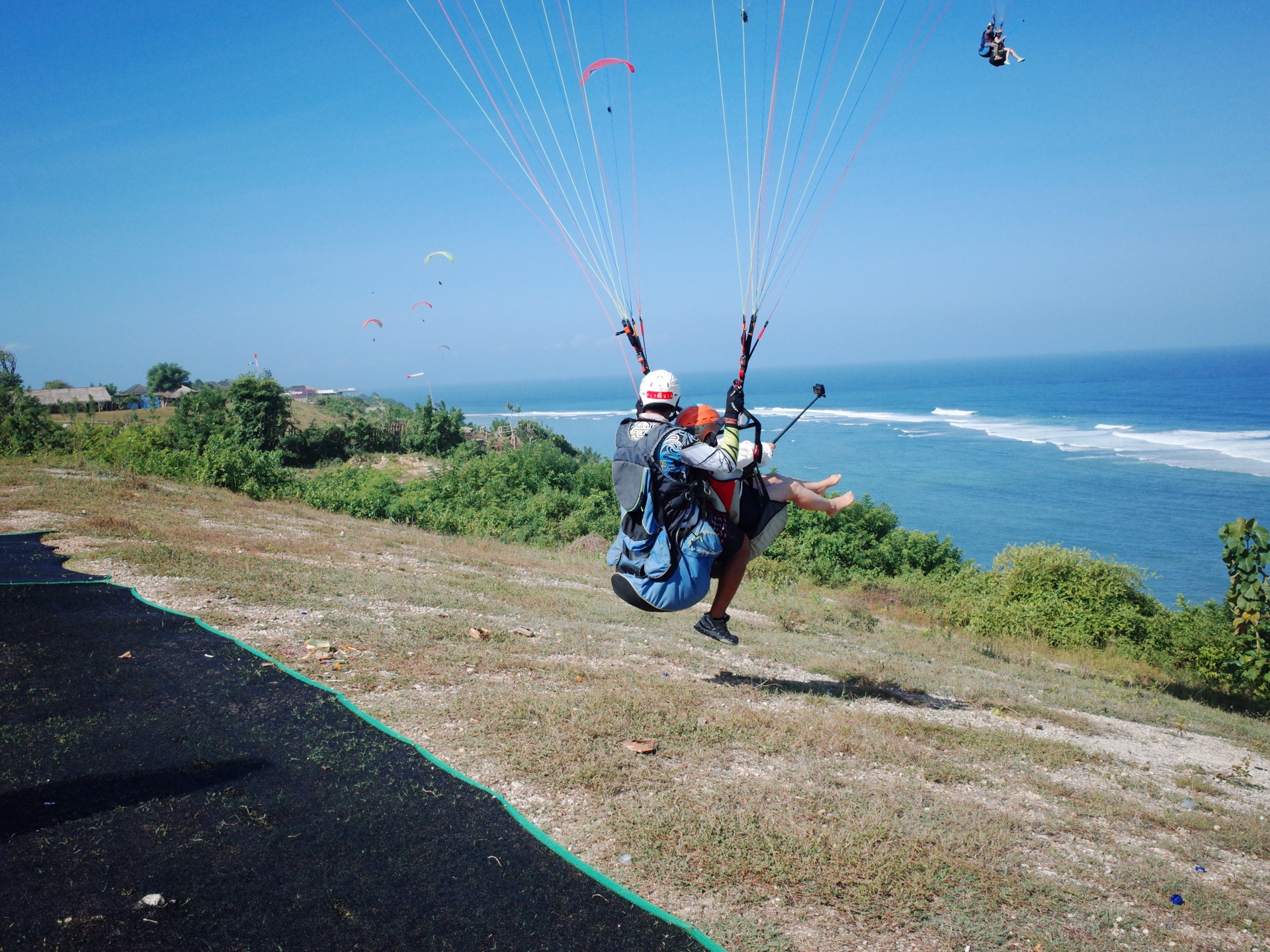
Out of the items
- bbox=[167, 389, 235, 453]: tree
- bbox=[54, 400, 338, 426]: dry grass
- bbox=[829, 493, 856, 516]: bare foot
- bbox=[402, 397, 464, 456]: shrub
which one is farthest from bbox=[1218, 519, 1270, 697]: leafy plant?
bbox=[54, 400, 338, 426]: dry grass

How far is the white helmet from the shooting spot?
18.6 ft

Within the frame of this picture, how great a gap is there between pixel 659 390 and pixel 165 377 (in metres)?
81.6

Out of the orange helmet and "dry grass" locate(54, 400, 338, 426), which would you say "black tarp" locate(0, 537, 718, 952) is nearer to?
the orange helmet

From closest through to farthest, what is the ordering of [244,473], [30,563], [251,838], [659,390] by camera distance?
1. [251,838]
2. [659,390]
3. [30,563]
4. [244,473]

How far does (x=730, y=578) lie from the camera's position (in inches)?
253

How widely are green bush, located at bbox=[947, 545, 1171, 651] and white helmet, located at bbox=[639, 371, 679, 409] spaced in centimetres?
1348

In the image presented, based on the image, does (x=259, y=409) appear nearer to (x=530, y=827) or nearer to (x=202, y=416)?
(x=202, y=416)

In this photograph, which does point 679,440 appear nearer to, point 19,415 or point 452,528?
point 452,528

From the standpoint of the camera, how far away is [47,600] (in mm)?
7070

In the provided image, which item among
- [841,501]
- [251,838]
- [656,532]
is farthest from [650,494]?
[251,838]

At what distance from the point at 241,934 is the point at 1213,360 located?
226 metres

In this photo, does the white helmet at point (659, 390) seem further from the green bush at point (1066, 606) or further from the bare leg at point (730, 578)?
the green bush at point (1066, 606)

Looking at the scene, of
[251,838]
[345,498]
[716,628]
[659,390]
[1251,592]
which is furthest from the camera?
[345,498]

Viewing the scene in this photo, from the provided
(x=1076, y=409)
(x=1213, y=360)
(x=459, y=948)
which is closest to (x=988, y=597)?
(x=459, y=948)
